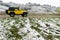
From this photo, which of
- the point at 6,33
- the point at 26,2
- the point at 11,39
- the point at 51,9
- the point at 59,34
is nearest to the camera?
the point at 11,39

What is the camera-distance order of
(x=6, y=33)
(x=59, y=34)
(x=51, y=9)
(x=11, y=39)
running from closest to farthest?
(x=11, y=39) → (x=6, y=33) → (x=59, y=34) → (x=51, y=9)

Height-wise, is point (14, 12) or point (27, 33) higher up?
point (27, 33)

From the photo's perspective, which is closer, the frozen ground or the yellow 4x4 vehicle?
the frozen ground

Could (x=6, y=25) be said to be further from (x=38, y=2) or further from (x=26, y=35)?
(x=38, y=2)

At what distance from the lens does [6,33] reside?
1538 centimetres

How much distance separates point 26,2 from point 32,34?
557 inches

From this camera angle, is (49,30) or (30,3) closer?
(49,30)

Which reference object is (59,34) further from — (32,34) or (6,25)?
(6,25)

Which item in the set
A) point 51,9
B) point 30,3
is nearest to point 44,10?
point 51,9

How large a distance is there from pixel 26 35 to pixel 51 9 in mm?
17587

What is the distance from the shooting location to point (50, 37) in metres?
15.6

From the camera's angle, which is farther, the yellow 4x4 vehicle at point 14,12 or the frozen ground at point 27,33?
the yellow 4x4 vehicle at point 14,12

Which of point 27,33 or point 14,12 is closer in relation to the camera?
point 27,33

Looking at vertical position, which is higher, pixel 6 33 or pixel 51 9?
pixel 6 33
